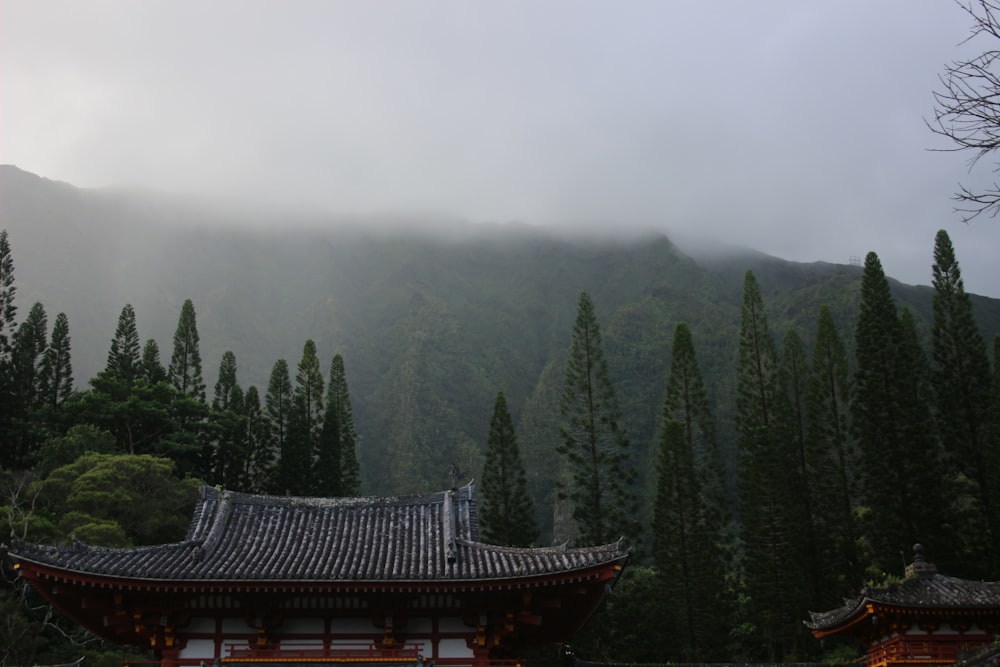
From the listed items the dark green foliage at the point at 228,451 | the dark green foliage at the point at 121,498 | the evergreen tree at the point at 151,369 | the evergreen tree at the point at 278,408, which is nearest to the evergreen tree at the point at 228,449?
the dark green foliage at the point at 228,451

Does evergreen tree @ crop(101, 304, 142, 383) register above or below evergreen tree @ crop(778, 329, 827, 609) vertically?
above

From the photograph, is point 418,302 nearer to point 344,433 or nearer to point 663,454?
point 344,433

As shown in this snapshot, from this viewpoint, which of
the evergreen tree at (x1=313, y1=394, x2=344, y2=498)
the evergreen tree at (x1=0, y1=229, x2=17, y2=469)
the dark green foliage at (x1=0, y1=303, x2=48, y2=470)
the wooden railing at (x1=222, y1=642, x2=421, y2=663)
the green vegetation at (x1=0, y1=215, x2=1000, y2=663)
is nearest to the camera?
the wooden railing at (x1=222, y1=642, x2=421, y2=663)

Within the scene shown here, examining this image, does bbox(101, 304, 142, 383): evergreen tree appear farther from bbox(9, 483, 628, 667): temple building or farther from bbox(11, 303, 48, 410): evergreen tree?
bbox(9, 483, 628, 667): temple building

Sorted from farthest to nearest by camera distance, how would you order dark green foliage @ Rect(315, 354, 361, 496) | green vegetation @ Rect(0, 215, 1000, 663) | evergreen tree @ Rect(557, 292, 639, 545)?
dark green foliage @ Rect(315, 354, 361, 496) → evergreen tree @ Rect(557, 292, 639, 545) → green vegetation @ Rect(0, 215, 1000, 663)

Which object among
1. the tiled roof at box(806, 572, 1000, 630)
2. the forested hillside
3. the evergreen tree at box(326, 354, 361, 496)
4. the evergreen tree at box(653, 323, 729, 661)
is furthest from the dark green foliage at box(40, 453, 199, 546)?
the tiled roof at box(806, 572, 1000, 630)

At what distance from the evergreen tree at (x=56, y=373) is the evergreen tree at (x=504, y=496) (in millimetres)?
21903

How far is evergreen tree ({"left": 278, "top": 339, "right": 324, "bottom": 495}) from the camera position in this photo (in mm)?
43000

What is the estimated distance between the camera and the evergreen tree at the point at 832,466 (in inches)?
1341

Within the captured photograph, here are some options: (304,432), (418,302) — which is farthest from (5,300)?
Answer: (418,302)

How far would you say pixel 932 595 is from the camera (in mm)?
16688

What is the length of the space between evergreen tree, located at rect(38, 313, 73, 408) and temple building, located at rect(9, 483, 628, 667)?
103 ft

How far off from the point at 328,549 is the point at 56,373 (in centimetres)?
3393

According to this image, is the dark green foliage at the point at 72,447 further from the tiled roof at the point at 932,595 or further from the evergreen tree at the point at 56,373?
the tiled roof at the point at 932,595
